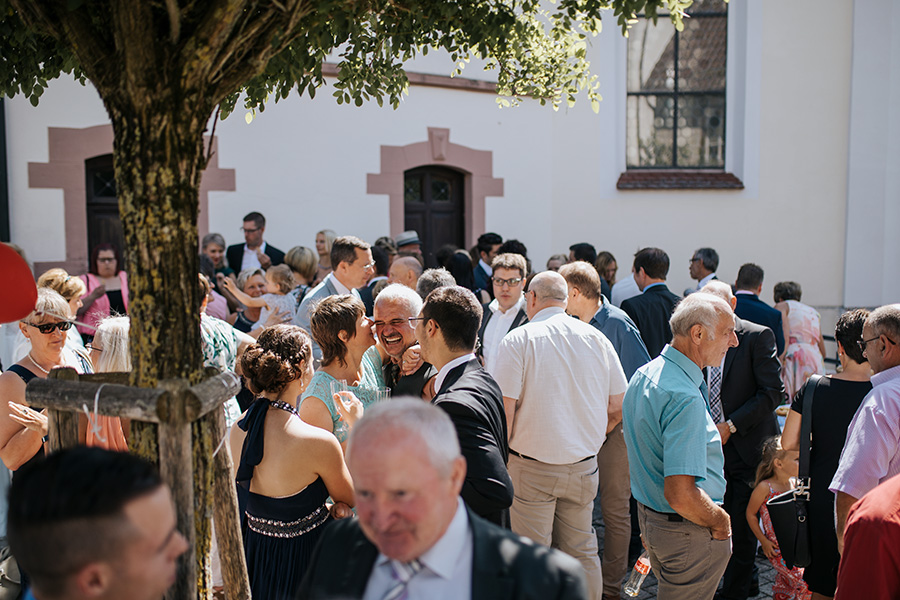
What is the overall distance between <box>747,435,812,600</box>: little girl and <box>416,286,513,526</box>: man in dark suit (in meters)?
1.75

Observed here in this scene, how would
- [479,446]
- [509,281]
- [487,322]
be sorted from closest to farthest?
[479,446] < [509,281] < [487,322]

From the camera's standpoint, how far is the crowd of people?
5.85ft

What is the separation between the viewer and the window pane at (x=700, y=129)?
1220cm

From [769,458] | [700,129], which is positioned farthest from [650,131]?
[769,458]

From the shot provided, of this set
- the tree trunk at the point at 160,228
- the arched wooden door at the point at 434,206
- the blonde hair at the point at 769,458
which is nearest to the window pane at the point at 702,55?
the arched wooden door at the point at 434,206

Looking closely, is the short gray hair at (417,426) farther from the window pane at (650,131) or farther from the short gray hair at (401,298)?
the window pane at (650,131)

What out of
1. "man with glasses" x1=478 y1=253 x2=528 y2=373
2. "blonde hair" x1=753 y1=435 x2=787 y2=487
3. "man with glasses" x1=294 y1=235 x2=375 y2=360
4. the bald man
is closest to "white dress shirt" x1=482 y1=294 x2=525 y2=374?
"man with glasses" x1=478 y1=253 x2=528 y2=373

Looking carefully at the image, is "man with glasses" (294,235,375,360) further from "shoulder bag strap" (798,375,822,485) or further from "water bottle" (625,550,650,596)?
"shoulder bag strap" (798,375,822,485)

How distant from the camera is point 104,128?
28.6ft

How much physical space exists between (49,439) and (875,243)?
1222 cm

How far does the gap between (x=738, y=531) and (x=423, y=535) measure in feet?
12.8

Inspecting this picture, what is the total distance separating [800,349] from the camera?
825cm

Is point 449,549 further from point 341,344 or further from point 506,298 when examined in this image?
point 506,298

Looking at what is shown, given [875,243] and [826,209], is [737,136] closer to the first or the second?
[826,209]
